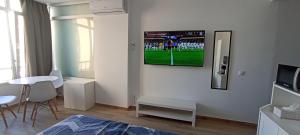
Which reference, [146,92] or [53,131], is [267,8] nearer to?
[146,92]

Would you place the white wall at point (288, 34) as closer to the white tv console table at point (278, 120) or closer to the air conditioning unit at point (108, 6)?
the white tv console table at point (278, 120)

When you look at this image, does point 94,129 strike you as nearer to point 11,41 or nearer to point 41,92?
point 41,92

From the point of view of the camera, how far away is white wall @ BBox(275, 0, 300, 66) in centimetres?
192

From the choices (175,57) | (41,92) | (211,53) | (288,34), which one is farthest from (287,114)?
(41,92)

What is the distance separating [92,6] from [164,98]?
2440mm

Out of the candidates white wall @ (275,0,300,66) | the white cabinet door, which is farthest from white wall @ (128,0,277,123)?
the white cabinet door

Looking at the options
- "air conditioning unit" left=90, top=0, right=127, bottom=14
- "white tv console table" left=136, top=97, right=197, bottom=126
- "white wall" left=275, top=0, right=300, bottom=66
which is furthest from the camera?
"air conditioning unit" left=90, top=0, right=127, bottom=14

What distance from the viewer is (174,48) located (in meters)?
2.95

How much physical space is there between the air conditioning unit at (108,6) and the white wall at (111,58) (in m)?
0.12

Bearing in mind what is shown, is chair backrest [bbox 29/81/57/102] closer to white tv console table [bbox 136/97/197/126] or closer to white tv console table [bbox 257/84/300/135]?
white tv console table [bbox 136/97/197/126]

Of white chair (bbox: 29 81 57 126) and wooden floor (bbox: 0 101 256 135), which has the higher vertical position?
white chair (bbox: 29 81 57 126)

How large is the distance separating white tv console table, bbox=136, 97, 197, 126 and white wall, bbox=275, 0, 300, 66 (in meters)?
1.49

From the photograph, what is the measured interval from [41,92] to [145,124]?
1921 millimetres

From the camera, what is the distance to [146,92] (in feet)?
11.0
